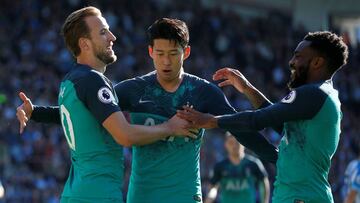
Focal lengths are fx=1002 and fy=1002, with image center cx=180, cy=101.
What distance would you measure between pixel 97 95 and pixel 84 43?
483mm

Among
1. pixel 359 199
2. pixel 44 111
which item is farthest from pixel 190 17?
pixel 44 111

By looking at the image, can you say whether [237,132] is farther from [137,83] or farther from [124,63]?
[124,63]

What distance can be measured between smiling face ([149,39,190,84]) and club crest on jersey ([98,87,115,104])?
63 centimetres

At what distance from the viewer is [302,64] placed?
6695mm

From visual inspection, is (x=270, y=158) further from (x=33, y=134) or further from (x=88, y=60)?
(x=33, y=134)

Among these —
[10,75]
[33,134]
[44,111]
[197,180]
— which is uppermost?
[10,75]

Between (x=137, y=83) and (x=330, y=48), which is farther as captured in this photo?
(x=137, y=83)

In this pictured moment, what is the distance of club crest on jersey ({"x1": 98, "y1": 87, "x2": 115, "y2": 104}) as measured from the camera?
21.0 feet

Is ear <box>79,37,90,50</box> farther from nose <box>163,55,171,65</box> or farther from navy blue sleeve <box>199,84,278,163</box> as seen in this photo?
navy blue sleeve <box>199,84,278,163</box>

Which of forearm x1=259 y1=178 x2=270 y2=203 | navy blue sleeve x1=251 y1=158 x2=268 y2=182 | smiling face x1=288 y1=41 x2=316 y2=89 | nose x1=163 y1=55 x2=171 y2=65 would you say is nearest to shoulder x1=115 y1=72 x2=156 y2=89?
nose x1=163 y1=55 x2=171 y2=65

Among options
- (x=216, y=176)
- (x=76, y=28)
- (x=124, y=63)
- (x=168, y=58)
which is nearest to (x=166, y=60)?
(x=168, y=58)

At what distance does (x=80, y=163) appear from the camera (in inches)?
257

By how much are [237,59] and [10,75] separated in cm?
821

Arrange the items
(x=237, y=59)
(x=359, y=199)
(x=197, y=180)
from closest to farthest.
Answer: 1. (x=197, y=180)
2. (x=359, y=199)
3. (x=237, y=59)
